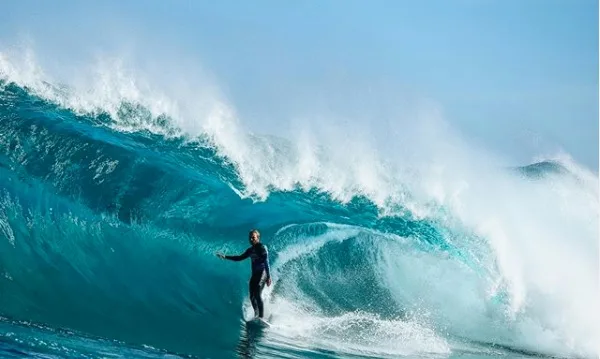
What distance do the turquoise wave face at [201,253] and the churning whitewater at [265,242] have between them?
37 millimetres

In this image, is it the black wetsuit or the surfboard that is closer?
the surfboard

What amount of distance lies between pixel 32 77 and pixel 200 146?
4536 millimetres

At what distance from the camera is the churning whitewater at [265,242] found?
26.5 ft

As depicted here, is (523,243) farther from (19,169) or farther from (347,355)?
(19,169)

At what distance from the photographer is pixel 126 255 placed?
976cm

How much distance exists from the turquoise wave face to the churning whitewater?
0.12 feet

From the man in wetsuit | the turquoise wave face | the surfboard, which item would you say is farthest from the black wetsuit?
the turquoise wave face

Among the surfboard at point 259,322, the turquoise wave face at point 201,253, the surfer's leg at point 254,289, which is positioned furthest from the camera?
the surfer's leg at point 254,289

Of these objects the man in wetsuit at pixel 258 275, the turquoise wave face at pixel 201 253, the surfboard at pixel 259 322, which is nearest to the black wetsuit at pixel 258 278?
the man in wetsuit at pixel 258 275

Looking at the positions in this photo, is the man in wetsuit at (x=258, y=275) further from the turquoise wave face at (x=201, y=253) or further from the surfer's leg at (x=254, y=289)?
the turquoise wave face at (x=201, y=253)

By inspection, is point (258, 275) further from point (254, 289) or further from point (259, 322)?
point (259, 322)

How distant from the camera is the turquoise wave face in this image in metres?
8.02

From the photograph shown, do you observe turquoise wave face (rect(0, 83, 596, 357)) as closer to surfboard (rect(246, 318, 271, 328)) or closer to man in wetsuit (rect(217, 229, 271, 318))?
surfboard (rect(246, 318, 271, 328))

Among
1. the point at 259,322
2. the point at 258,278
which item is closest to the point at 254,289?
the point at 258,278
